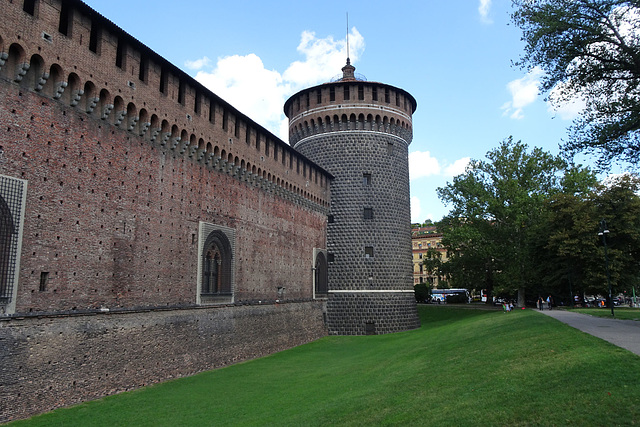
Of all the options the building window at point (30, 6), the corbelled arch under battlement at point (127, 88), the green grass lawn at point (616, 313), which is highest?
the building window at point (30, 6)

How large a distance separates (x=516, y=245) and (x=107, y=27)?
3180 cm

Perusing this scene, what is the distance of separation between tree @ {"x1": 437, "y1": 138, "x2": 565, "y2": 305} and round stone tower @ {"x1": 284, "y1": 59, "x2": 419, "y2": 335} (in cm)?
752

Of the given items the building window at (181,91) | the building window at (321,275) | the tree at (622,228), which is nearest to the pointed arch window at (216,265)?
the building window at (181,91)

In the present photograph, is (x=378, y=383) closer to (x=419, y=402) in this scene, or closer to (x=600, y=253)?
(x=419, y=402)

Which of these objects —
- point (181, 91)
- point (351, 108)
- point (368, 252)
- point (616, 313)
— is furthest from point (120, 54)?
point (616, 313)

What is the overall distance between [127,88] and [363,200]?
60.5 feet

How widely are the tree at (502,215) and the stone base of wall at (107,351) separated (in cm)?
2163

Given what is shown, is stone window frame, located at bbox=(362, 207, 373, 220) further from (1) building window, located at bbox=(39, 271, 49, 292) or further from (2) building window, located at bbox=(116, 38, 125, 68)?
(1) building window, located at bbox=(39, 271, 49, 292)

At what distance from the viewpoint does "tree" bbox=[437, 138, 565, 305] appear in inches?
1390

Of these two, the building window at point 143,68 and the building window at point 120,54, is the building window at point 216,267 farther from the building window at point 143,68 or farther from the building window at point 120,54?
the building window at point 120,54

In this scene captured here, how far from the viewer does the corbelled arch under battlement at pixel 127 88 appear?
12.4 metres

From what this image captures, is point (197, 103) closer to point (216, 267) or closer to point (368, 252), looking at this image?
point (216, 267)

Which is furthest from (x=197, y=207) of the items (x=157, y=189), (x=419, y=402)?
(x=419, y=402)

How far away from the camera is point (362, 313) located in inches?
1167
